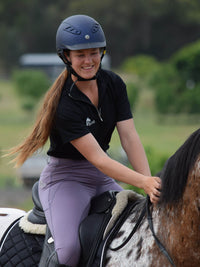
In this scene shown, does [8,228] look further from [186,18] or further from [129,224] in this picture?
[186,18]

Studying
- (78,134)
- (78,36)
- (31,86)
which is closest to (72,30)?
(78,36)

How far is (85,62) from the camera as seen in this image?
11.3ft

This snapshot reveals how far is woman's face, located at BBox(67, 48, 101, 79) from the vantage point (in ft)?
11.3

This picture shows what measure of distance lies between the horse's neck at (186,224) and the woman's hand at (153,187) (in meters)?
0.09

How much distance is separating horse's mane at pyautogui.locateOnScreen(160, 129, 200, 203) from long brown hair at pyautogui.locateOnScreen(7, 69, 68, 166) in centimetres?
81

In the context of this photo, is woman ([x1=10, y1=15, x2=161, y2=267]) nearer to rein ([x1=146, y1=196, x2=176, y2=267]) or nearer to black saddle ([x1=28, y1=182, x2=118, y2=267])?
black saddle ([x1=28, y1=182, x2=118, y2=267])

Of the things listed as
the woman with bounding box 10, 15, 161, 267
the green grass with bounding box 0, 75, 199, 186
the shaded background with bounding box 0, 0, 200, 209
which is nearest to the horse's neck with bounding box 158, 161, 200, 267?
the woman with bounding box 10, 15, 161, 267

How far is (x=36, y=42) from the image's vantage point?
178 ft

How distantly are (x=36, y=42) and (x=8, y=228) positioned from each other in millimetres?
51693

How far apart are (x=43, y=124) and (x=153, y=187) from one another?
797mm

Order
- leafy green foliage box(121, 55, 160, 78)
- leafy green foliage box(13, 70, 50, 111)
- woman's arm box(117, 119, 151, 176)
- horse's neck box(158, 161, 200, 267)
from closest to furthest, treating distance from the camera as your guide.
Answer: horse's neck box(158, 161, 200, 267)
woman's arm box(117, 119, 151, 176)
leafy green foliage box(13, 70, 50, 111)
leafy green foliage box(121, 55, 160, 78)

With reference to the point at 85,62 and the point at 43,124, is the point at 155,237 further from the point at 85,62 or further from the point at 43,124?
the point at 85,62

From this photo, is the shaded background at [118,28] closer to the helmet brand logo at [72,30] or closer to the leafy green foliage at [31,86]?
the leafy green foliage at [31,86]

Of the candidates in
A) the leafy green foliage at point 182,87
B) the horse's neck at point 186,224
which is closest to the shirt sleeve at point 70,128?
the horse's neck at point 186,224
